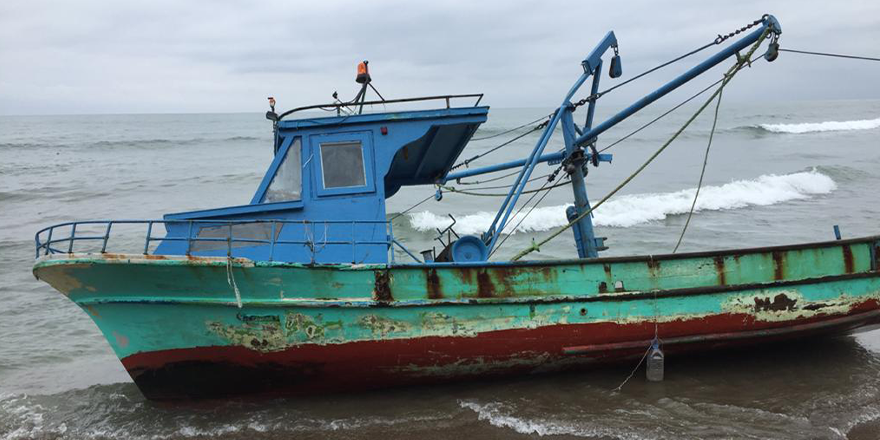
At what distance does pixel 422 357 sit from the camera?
6.84m

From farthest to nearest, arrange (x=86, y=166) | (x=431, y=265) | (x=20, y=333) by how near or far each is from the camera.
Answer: (x=86, y=166), (x=20, y=333), (x=431, y=265)

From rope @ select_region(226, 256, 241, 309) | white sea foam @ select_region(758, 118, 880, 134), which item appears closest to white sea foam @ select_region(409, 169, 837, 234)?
rope @ select_region(226, 256, 241, 309)

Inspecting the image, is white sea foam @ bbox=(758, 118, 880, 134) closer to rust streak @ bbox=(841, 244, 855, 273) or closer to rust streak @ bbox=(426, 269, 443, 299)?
rust streak @ bbox=(841, 244, 855, 273)

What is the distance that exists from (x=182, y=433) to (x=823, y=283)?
7.03 meters

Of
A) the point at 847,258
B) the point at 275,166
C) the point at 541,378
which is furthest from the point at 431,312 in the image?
the point at 847,258

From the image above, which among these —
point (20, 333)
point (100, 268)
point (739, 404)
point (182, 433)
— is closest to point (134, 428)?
point (182, 433)

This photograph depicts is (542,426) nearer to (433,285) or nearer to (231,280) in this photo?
(433,285)

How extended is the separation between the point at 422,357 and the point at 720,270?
3341 millimetres

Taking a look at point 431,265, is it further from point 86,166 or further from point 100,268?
point 86,166

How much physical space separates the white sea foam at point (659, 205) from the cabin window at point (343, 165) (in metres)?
10.1

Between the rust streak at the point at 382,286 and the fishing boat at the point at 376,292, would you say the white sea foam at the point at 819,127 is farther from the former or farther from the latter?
the rust streak at the point at 382,286

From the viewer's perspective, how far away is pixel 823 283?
23.8ft

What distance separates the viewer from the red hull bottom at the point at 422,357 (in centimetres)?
673

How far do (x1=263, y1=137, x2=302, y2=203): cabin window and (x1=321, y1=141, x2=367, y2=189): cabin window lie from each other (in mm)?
284
